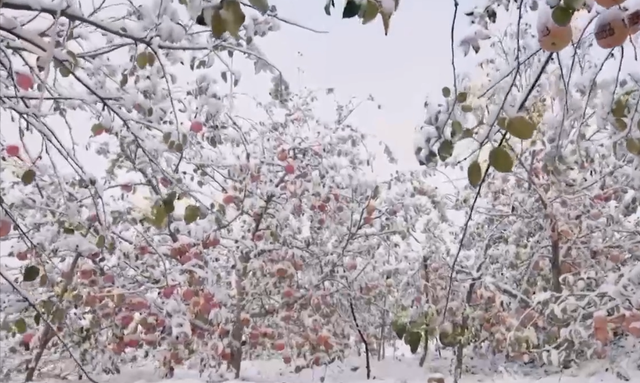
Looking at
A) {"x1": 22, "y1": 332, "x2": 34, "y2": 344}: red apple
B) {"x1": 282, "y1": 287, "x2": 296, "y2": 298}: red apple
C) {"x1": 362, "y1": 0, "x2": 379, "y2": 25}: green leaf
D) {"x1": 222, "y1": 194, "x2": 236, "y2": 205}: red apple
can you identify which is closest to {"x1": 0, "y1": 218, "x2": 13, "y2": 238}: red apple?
{"x1": 362, "y1": 0, "x2": 379, "y2": 25}: green leaf

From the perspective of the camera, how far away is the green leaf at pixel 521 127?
697 mm

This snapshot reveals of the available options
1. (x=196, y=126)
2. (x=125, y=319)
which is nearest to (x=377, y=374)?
(x=125, y=319)

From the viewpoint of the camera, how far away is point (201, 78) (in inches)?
98.7

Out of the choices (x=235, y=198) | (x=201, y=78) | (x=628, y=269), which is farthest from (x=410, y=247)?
(x=201, y=78)

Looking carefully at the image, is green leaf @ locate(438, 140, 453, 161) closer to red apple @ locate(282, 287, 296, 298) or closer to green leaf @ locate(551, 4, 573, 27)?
green leaf @ locate(551, 4, 573, 27)

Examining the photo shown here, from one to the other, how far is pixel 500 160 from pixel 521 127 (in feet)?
0.18

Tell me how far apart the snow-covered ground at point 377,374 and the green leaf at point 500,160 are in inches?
97.3

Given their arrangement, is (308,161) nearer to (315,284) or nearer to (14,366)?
(315,284)

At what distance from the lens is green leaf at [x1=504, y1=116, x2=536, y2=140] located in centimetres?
70

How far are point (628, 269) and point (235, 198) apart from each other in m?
2.36

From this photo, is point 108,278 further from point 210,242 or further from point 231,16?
point 231,16

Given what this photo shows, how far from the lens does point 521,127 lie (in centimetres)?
70

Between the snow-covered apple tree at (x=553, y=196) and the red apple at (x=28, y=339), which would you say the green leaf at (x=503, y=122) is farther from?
the red apple at (x=28, y=339)

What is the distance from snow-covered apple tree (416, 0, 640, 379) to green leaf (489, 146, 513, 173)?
0.05 metres
